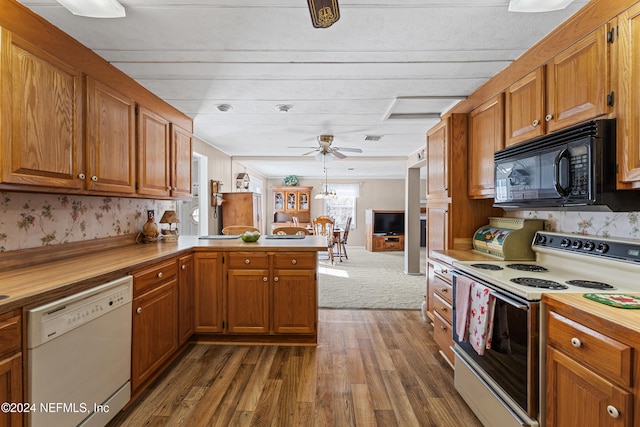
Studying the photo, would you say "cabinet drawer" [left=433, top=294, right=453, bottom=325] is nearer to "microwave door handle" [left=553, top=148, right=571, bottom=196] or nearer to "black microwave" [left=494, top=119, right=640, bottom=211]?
"black microwave" [left=494, top=119, right=640, bottom=211]

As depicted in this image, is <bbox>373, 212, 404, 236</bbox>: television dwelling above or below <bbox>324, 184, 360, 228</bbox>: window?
below

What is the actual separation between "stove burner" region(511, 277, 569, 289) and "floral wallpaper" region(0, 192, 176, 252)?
2806 millimetres

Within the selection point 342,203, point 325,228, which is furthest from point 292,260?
point 342,203

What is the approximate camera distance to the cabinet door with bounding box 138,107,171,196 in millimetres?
2439

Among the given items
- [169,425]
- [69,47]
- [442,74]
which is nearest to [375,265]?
[442,74]

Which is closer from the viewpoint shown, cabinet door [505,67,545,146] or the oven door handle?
the oven door handle

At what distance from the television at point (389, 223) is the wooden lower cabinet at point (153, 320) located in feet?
23.3

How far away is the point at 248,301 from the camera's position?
8.91ft

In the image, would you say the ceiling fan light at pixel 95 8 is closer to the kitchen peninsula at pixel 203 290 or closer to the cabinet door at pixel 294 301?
the kitchen peninsula at pixel 203 290

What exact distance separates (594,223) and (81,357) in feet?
9.58

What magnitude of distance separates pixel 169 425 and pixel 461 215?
269 cm

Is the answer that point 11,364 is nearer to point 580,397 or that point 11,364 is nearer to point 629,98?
point 580,397

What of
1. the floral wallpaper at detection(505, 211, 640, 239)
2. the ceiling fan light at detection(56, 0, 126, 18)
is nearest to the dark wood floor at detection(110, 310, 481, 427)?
the floral wallpaper at detection(505, 211, 640, 239)

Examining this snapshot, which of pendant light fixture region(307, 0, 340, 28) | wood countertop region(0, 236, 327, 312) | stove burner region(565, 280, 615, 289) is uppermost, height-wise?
pendant light fixture region(307, 0, 340, 28)
